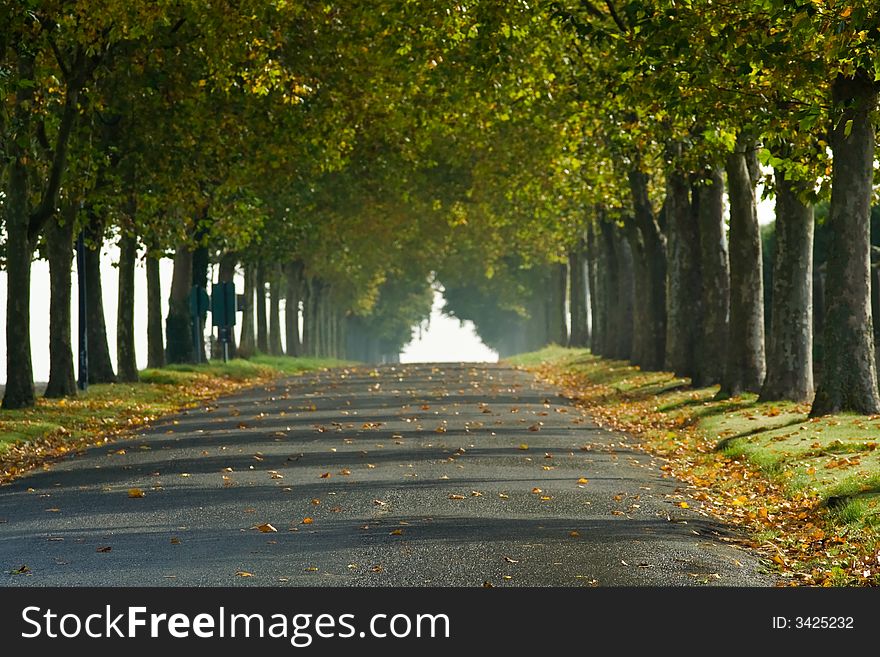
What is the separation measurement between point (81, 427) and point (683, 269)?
15.0 meters

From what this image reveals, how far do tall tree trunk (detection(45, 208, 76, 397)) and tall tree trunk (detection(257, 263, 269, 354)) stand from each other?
30.4 meters

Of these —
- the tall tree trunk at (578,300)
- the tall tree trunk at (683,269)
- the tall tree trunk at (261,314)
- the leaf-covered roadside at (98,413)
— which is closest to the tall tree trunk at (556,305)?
the tall tree trunk at (578,300)

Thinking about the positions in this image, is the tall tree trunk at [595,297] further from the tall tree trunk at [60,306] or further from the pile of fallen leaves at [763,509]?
the pile of fallen leaves at [763,509]

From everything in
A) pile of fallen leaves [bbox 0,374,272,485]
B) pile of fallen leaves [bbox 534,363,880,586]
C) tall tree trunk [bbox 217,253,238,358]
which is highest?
tall tree trunk [bbox 217,253,238,358]

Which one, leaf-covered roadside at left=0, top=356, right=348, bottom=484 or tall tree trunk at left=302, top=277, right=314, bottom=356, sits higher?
tall tree trunk at left=302, top=277, right=314, bottom=356

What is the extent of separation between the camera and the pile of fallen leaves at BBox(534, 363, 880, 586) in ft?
38.5

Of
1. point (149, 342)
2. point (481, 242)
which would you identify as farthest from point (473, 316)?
point (149, 342)

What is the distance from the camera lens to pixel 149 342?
147 feet

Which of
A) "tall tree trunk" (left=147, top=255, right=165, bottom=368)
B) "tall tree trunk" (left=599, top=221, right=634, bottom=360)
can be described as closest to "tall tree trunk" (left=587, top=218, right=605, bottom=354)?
"tall tree trunk" (left=599, top=221, right=634, bottom=360)

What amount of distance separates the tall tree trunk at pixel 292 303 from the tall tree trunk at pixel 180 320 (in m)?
24.1

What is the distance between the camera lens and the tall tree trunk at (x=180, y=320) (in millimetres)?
47719

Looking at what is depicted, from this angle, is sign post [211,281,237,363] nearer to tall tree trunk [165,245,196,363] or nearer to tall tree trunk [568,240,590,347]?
tall tree trunk [165,245,196,363]
